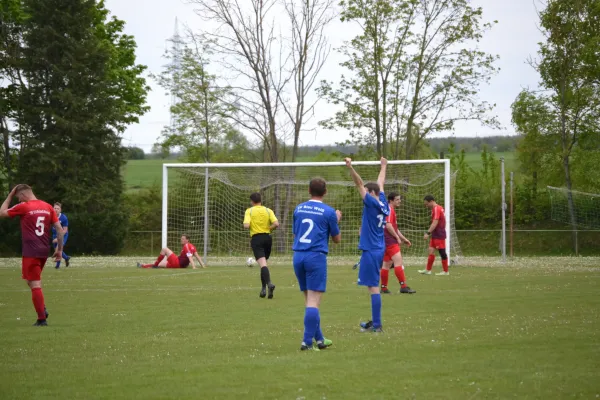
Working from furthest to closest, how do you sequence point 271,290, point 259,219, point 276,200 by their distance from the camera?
point 276,200 < point 259,219 < point 271,290

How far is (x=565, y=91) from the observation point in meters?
40.7

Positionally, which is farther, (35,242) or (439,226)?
(439,226)

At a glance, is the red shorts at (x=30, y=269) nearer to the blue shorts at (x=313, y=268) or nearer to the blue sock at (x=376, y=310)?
the blue shorts at (x=313, y=268)

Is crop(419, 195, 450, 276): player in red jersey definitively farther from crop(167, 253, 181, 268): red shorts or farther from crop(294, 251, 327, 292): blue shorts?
crop(294, 251, 327, 292): blue shorts

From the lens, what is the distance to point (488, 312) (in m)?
12.6

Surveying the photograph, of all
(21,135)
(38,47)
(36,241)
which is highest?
(38,47)

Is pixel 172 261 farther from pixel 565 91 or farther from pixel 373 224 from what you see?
pixel 565 91

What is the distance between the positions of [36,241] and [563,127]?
34188mm

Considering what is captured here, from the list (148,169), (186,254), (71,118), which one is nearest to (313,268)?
(186,254)

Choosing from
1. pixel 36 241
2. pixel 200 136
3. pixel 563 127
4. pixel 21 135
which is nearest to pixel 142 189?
pixel 200 136

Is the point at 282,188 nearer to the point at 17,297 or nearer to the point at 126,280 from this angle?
the point at 126,280

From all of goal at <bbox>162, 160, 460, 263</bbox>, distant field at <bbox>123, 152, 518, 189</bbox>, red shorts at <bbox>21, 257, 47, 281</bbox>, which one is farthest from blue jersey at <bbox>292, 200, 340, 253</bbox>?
distant field at <bbox>123, 152, 518, 189</bbox>

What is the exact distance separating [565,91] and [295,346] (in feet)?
115

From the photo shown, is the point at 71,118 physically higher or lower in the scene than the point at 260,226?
higher
